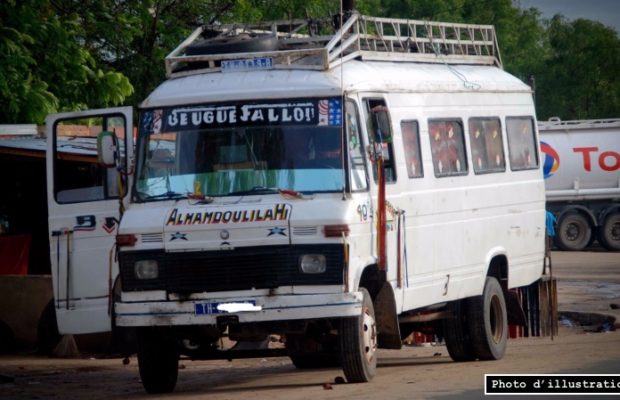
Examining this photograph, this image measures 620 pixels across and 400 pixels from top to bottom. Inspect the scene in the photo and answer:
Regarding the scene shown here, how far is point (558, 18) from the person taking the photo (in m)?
58.1

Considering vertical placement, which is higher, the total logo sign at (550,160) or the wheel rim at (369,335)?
the total logo sign at (550,160)

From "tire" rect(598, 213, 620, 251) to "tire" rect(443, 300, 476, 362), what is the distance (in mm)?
24398

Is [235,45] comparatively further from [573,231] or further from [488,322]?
[573,231]

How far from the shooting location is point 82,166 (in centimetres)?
1537

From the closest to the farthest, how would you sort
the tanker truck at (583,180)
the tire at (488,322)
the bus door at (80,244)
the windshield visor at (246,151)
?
the windshield visor at (246,151)
the bus door at (80,244)
the tire at (488,322)
the tanker truck at (583,180)

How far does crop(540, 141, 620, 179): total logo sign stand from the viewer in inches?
1491

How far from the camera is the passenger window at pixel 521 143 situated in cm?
1480

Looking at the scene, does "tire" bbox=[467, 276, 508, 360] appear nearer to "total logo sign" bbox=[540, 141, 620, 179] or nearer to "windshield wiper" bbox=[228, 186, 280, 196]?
"windshield wiper" bbox=[228, 186, 280, 196]

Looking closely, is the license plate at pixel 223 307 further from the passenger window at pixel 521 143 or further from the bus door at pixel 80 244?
the passenger window at pixel 521 143

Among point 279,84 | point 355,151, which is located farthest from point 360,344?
point 279,84

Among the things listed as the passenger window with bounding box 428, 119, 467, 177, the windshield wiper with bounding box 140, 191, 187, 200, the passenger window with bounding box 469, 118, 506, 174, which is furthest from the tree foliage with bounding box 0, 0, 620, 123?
the windshield wiper with bounding box 140, 191, 187, 200

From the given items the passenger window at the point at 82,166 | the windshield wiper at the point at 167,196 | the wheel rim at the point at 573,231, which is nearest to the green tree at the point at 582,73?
the wheel rim at the point at 573,231

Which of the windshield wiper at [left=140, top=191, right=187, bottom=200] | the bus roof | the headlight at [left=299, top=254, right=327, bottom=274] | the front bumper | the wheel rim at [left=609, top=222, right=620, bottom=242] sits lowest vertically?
the front bumper

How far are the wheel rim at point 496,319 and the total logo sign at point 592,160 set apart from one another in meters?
24.1
